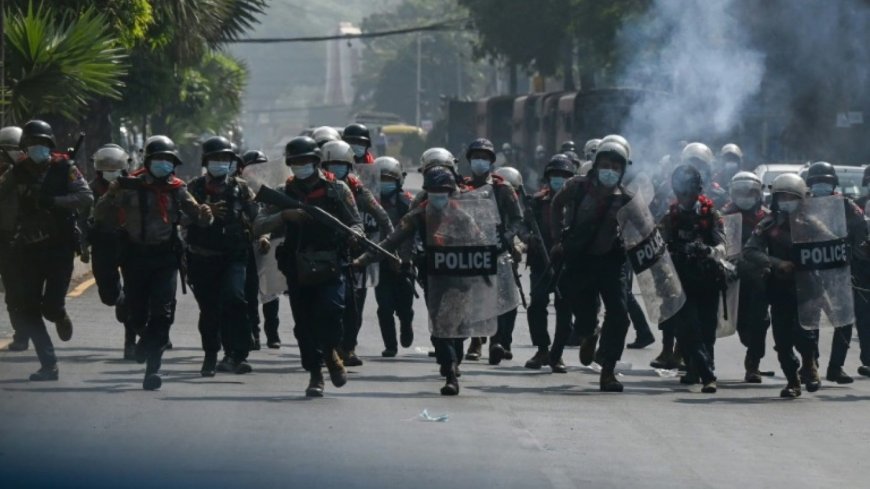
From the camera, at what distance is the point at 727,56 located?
110 ft

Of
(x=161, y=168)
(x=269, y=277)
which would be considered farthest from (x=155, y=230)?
(x=269, y=277)

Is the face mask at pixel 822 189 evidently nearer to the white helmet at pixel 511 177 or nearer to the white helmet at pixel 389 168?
the white helmet at pixel 511 177

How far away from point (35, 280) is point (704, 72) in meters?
22.6

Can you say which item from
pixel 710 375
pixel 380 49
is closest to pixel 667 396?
pixel 710 375

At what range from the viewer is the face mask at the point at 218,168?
1311 centimetres

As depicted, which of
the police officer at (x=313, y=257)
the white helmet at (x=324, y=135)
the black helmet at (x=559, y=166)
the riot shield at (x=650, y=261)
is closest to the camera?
the police officer at (x=313, y=257)

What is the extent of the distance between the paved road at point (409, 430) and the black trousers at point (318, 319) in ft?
1.04

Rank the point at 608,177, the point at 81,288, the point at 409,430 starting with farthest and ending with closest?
the point at 81,288
the point at 608,177
the point at 409,430

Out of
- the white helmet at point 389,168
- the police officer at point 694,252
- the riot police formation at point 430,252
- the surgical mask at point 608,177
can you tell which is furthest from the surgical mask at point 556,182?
the surgical mask at point 608,177

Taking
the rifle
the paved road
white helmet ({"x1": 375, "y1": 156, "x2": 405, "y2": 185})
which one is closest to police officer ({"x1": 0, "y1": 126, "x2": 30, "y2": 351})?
the paved road

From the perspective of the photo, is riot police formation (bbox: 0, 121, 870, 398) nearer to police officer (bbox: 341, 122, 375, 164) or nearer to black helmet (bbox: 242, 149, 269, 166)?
black helmet (bbox: 242, 149, 269, 166)

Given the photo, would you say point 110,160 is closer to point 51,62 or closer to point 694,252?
point 694,252

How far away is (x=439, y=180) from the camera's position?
12617mm

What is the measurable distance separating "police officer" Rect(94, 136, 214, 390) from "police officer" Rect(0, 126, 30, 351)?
930 mm
